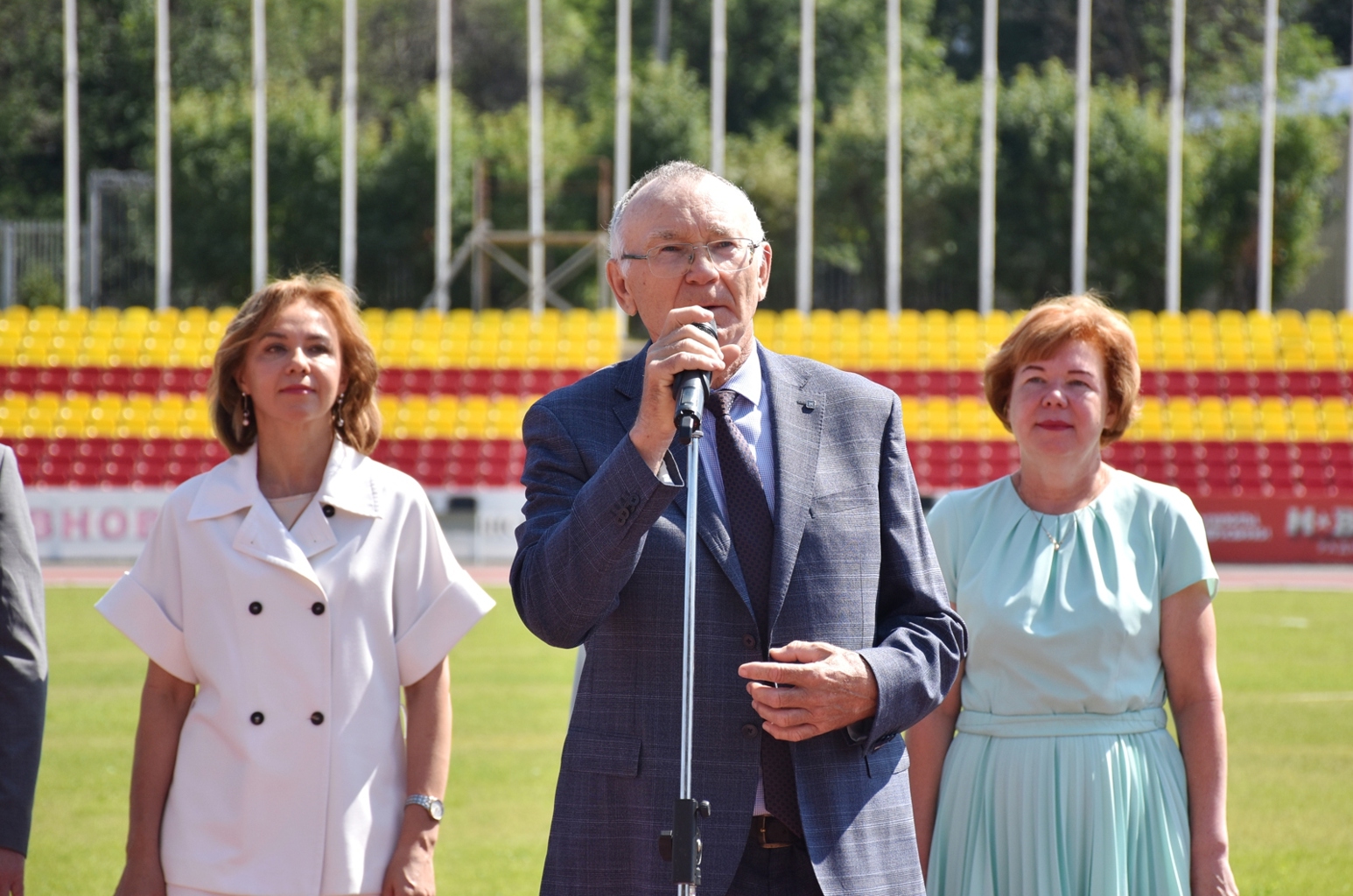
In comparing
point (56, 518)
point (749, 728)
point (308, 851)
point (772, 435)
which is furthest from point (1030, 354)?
point (56, 518)

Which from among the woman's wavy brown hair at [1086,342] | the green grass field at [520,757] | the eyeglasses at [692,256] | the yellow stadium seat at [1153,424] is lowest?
the green grass field at [520,757]

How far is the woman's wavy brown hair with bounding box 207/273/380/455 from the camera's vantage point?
3516mm

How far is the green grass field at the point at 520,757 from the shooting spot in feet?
20.8

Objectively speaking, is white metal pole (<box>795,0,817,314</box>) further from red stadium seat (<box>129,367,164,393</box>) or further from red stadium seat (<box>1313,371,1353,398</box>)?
red stadium seat (<box>129,367,164,393</box>)

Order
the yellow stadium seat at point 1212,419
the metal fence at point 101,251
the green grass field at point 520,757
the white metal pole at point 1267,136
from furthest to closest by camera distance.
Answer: the metal fence at point 101,251, the yellow stadium seat at point 1212,419, the white metal pole at point 1267,136, the green grass field at point 520,757

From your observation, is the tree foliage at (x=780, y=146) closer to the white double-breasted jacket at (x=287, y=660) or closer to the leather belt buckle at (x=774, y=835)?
the white double-breasted jacket at (x=287, y=660)

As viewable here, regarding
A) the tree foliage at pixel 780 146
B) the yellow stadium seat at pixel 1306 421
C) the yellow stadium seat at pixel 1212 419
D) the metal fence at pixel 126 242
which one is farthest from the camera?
the metal fence at pixel 126 242

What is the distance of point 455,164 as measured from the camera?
36.2 m

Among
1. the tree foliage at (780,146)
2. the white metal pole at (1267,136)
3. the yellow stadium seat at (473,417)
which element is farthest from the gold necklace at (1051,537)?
the tree foliage at (780,146)

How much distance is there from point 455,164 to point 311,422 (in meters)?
33.9

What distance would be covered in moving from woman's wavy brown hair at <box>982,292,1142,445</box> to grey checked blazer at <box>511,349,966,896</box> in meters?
1.07

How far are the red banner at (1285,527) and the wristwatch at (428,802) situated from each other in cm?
1768

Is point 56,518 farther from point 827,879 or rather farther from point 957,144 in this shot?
point 957,144

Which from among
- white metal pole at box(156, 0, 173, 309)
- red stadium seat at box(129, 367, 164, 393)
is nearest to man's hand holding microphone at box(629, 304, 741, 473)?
white metal pole at box(156, 0, 173, 309)
